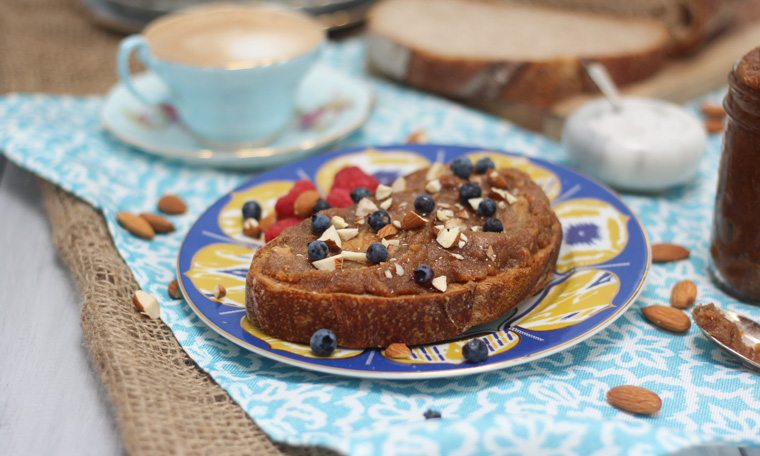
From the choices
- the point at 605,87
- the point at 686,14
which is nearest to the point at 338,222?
the point at 605,87

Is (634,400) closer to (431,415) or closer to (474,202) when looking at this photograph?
(431,415)

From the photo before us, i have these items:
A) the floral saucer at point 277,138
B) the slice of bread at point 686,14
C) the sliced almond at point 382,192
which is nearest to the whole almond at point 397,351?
the sliced almond at point 382,192

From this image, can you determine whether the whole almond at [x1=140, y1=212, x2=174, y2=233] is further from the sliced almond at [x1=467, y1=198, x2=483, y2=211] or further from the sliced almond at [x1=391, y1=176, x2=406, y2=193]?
the sliced almond at [x1=467, y1=198, x2=483, y2=211]

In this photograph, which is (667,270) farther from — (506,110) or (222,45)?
(222,45)

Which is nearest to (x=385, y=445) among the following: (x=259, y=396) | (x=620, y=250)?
(x=259, y=396)

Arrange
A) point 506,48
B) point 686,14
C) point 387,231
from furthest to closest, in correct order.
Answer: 1. point 686,14
2. point 506,48
3. point 387,231

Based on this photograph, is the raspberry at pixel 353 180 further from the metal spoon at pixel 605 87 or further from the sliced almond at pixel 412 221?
the metal spoon at pixel 605 87
